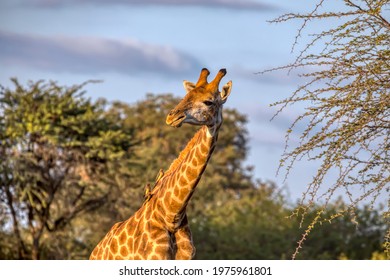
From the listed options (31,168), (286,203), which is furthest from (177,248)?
(286,203)

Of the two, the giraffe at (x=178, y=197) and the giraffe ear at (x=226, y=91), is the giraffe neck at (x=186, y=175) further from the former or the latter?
the giraffe ear at (x=226, y=91)

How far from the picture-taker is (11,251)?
95.0 feet

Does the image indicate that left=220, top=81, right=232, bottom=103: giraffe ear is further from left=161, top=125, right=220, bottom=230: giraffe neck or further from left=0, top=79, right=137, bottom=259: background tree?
left=0, top=79, right=137, bottom=259: background tree

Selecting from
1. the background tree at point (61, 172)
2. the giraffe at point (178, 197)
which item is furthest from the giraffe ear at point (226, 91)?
the background tree at point (61, 172)

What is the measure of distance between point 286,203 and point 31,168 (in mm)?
13602

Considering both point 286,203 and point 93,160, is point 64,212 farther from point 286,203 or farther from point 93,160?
point 286,203

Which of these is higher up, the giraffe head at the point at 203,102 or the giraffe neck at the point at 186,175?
the giraffe head at the point at 203,102

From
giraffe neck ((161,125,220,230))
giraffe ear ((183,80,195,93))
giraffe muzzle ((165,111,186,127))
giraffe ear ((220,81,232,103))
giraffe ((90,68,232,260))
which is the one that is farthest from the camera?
giraffe neck ((161,125,220,230))

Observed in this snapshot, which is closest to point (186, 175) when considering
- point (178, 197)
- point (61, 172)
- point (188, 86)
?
point (178, 197)

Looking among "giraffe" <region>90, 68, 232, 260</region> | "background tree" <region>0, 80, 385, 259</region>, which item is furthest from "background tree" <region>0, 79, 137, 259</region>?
"giraffe" <region>90, 68, 232, 260</region>

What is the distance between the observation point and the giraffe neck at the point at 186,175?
10.7 meters

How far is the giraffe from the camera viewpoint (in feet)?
33.6

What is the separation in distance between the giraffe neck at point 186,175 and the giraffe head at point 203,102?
0.33 meters

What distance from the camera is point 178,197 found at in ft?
36.1
